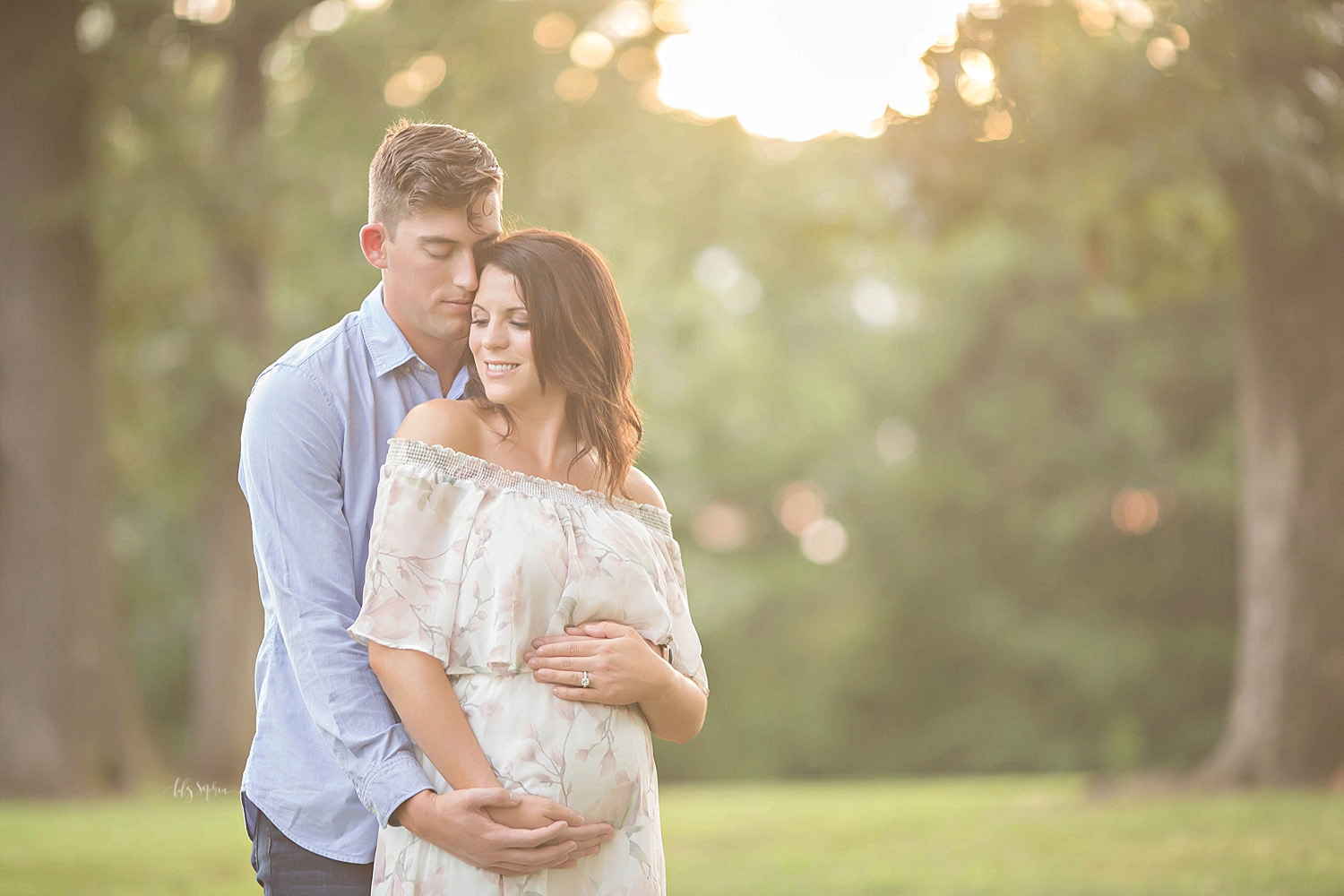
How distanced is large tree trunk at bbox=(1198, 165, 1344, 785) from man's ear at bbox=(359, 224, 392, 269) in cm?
792

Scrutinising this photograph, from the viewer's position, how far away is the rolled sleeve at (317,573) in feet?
7.38

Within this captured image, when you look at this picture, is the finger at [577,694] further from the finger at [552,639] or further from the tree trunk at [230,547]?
the tree trunk at [230,547]

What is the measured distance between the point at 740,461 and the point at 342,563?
22726mm

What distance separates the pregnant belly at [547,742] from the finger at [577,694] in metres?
0.01

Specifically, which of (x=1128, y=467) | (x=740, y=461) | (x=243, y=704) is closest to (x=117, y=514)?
(x=243, y=704)

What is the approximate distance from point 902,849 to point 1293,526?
3.93 meters

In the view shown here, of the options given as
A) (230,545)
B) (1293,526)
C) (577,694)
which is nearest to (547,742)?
(577,694)

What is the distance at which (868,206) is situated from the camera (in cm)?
1096

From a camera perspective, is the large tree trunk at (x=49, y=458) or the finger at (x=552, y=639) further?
the large tree trunk at (x=49, y=458)

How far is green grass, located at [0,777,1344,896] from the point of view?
6391 millimetres

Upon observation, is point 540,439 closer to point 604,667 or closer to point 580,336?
point 580,336

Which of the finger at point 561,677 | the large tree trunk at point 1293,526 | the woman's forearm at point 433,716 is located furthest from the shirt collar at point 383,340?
the large tree trunk at point 1293,526

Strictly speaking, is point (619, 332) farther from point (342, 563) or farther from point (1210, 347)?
point (1210, 347)

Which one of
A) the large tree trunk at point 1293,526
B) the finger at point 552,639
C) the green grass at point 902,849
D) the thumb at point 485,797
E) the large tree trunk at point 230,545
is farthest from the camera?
the large tree trunk at point 230,545
